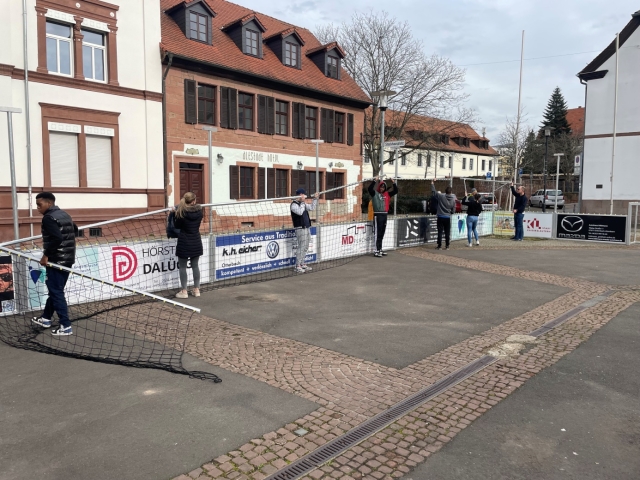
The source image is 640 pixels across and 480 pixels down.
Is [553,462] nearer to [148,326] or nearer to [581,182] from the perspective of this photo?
[148,326]

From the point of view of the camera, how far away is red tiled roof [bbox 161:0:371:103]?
72.9 feet

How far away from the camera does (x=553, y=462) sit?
3576 millimetres

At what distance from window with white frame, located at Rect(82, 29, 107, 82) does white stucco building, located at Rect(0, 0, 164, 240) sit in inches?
1.5

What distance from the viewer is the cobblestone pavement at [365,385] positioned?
142 inches

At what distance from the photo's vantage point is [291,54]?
27.6 metres

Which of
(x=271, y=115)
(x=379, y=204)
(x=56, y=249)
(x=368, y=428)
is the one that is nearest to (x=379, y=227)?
(x=379, y=204)

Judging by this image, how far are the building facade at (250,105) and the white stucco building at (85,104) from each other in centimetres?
106

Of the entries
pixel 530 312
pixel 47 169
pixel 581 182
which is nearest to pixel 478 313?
pixel 530 312

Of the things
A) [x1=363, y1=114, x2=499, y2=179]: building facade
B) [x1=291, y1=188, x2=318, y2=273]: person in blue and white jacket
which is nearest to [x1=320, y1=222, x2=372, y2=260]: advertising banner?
[x1=291, y1=188, x2=318, y2=273]: person in blue and white jacket

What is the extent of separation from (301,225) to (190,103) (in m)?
12.8

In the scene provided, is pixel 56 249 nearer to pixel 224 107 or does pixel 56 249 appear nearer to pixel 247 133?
pixel 224 107

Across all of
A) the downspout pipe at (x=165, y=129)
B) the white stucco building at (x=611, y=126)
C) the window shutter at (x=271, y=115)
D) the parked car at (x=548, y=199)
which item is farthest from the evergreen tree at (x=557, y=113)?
the downspout pipe at (x=165, y=129)

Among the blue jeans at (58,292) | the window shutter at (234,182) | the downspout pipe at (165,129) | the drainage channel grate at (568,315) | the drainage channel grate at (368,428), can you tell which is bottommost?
the drainage channel grate at (368,428)

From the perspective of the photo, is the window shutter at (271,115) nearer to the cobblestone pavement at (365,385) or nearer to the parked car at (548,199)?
the cobblestone pavement at (365,385)
